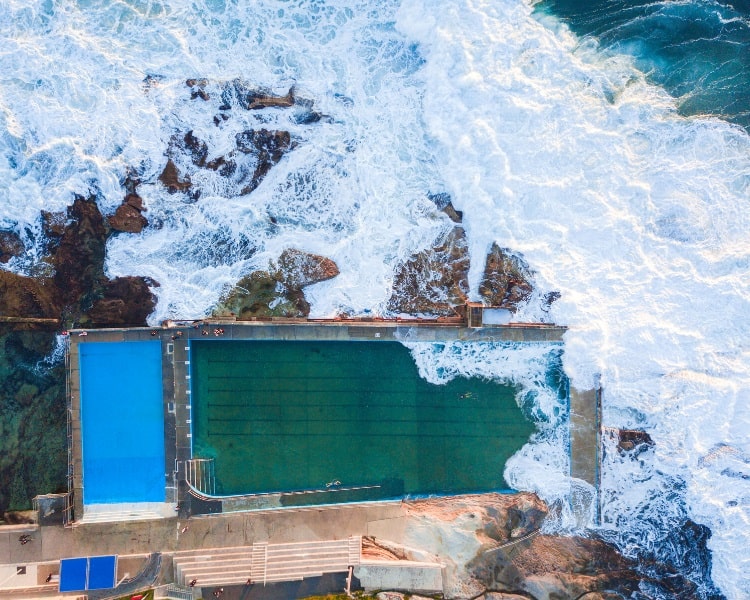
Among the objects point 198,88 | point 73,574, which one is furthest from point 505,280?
point 73,574

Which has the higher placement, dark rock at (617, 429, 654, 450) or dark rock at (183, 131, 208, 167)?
dark rock at (183, 131, 208, 167)

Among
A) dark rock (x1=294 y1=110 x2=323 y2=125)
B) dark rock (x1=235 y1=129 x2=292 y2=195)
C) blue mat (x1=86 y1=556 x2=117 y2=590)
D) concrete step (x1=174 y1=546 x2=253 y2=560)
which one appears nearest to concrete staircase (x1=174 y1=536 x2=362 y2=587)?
concrete step (x1=174 y1=546 x2=253 y2=560)

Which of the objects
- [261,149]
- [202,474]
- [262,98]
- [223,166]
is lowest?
[202,474]

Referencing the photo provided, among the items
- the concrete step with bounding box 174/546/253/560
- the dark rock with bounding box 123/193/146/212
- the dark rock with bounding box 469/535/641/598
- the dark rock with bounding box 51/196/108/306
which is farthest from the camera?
the dark rock with bounding box 123/193/146/212

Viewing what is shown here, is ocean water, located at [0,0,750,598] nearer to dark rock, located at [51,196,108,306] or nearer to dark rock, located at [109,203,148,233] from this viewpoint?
dark rock, located at [109,203,148,233]

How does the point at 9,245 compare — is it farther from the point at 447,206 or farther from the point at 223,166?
the point at 447,206

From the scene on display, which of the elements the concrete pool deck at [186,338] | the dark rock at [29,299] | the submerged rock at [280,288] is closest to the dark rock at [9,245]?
the dark rock at [29,299]

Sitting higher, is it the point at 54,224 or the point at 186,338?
the point at 54,224
